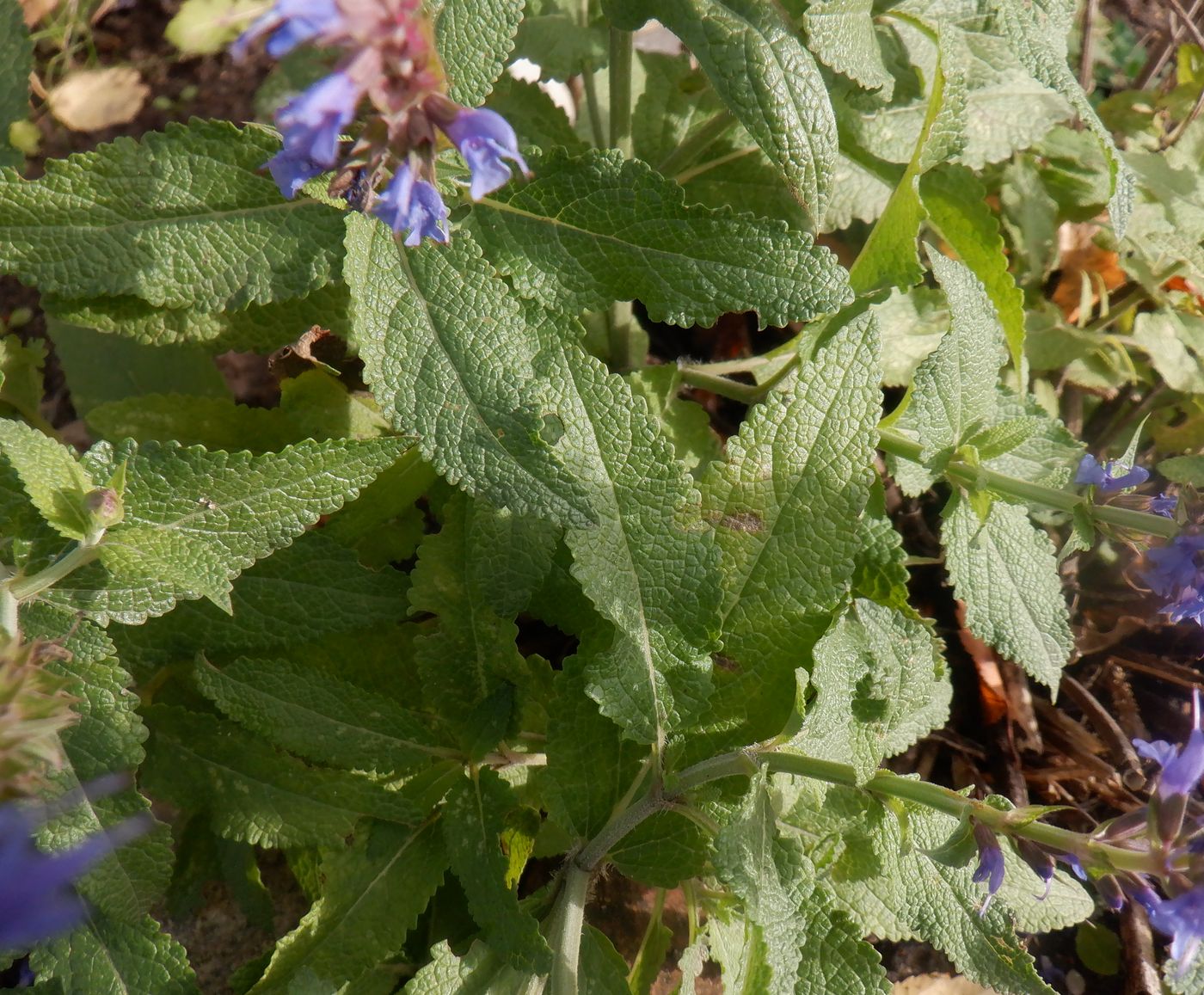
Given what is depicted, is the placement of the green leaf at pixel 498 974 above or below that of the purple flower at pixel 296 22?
below

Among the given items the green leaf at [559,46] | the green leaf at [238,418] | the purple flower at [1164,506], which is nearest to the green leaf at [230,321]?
the green leaf at [238,418]

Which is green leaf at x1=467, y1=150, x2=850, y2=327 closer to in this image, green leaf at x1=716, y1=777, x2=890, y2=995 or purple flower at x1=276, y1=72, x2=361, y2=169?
purple flower at x1=276, y1=72, x2=361, y2=169

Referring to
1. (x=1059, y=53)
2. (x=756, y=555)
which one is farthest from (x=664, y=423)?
(x=1059, y=53)

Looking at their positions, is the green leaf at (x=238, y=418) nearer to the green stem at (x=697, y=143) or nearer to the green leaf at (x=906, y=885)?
the green stem at (x=697, y=143)

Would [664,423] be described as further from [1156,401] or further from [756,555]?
[1156,401]

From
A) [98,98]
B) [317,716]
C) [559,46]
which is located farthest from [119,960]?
[98,98]

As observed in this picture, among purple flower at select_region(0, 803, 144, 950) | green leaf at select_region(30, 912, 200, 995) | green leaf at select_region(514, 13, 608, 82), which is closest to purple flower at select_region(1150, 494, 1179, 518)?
green leaf at select_region(514, 13, 608, 82)

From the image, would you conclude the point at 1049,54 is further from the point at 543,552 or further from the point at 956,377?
the point at 543,552
